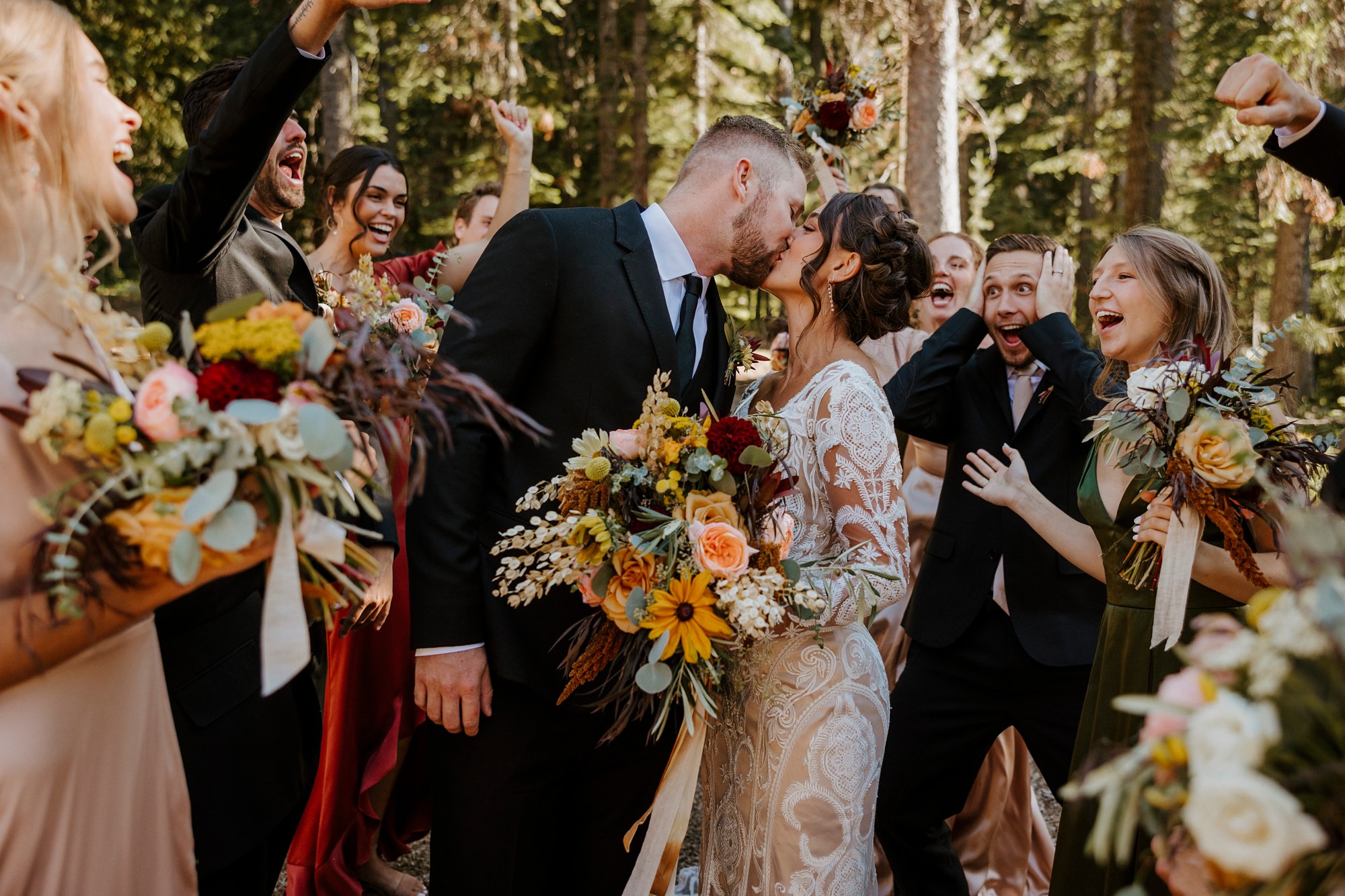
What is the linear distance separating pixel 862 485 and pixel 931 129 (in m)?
7.83

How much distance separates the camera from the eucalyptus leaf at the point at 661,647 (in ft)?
8.11

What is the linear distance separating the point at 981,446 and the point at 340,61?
32.4 ft

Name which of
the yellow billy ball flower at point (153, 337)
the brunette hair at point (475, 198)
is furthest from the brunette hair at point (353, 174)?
the yellow billy ball flower at point (153, 337)

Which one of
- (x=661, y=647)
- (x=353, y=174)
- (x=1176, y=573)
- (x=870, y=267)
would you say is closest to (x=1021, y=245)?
(x=870, y=267)

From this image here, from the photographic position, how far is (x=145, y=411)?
1.66 m

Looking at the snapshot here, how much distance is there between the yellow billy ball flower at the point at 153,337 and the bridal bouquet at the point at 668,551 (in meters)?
0.94

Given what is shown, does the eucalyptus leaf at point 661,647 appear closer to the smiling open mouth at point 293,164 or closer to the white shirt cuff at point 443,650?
the white shirt cuff at point 443,650

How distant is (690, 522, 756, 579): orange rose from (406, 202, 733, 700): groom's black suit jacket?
0.63m

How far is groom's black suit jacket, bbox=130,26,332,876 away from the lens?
2418mm

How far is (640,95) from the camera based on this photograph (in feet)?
51.4

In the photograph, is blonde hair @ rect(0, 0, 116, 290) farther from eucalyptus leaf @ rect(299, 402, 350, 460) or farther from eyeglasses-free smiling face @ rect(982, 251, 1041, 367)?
eyeglasses-free smiling face @ rect(982, 251, 1041, 367)

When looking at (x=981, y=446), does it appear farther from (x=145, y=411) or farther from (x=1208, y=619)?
(x=145, y=411)

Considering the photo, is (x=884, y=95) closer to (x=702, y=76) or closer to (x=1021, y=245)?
(x=1021, y=245)

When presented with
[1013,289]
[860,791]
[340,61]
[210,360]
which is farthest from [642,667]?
[340,61]
